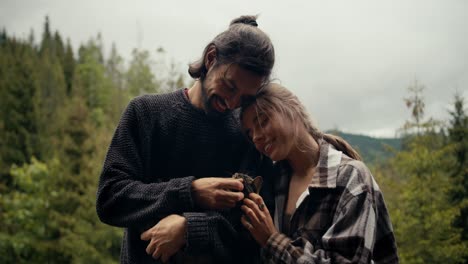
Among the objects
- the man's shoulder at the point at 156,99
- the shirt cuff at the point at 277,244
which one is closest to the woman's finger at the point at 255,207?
the shirt cuff at the point at 277,244

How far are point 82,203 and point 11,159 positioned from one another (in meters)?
19.5

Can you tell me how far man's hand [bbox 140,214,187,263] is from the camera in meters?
2.44

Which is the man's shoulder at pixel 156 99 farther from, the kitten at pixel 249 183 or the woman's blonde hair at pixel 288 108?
the kitten at pixel 249 183

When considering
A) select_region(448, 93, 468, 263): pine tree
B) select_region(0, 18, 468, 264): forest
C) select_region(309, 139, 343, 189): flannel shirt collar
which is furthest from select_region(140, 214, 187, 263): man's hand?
select_region(448, 93, 468, 263): pine tree

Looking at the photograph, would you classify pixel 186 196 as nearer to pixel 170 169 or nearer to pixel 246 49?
pixel 170 169

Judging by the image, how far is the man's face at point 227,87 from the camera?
2.64 metres

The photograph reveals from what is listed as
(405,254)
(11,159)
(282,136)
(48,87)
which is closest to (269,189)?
(282,136)

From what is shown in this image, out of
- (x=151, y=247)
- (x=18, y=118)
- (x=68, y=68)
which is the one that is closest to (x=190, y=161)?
(x=151, y=247)

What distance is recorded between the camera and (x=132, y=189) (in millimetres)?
2529

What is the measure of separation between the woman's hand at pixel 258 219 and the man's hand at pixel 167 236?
353 mm

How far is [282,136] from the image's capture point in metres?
2.77

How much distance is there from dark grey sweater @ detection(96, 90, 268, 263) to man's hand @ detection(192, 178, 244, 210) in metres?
0.04

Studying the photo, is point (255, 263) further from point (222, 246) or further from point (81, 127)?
point (81, 127)

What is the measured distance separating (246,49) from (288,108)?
43 cm
